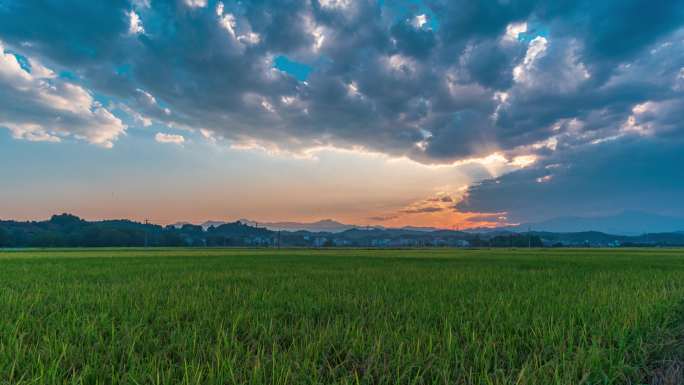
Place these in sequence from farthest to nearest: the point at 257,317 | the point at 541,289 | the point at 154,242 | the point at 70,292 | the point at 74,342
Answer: the point at 154,242
the point at 541,289
the point at 70,292
the point at 257,317
the point at 74,342

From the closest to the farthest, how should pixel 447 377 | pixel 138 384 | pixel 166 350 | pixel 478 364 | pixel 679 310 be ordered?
pixel 138 384
pixel 447 377
pixel 478 364
pixel 166 350
pixel 679 310

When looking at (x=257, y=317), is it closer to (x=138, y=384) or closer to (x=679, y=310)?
(x=138, y=384)

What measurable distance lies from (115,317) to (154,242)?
4337 inches

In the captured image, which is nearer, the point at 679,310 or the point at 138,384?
the point at 138,384

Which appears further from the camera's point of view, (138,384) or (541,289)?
(541,289)

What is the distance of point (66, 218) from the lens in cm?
11594

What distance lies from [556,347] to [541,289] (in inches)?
183

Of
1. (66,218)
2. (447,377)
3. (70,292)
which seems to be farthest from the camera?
(66,218)

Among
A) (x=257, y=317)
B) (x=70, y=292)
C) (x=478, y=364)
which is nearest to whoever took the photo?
(x=478, y=364)

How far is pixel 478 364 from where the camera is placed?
290cm

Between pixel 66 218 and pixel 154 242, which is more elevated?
pixel 66 218

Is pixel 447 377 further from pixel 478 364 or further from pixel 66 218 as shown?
pixel 66 218

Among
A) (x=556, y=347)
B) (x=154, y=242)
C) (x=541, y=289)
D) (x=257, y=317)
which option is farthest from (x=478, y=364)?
Answer: (x=154, y=242)

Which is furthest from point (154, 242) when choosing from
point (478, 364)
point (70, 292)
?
point (478, 364)
